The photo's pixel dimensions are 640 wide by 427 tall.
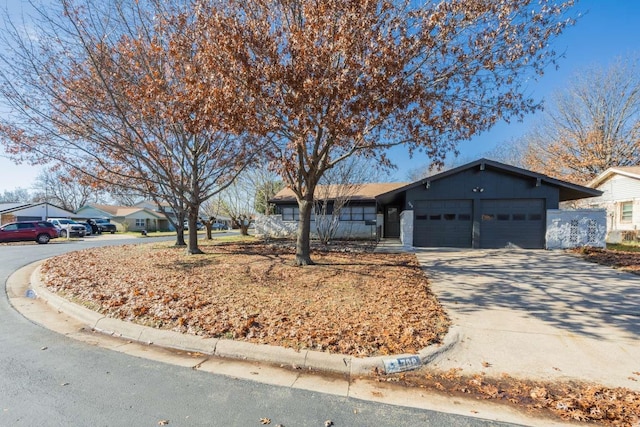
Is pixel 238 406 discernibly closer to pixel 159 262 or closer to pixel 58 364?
pixel 58 364

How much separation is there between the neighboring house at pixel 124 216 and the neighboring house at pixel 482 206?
39.3 meters

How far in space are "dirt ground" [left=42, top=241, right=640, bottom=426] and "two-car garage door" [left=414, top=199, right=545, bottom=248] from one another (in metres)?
5.60

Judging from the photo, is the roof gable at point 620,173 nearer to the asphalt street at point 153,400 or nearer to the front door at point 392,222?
the front door at point 392,222

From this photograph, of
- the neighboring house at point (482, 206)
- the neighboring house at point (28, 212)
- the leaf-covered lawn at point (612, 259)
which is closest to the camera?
the leaf-covered lawn at point (612, 259)

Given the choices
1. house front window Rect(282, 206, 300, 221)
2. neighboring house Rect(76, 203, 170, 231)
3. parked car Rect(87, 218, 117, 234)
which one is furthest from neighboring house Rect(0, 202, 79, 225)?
house front window Rect(282, 206, 300, 221)

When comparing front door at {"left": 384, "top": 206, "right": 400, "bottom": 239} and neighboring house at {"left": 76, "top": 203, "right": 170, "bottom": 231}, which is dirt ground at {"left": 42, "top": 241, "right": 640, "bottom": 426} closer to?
front door at {"left": 384, "top": 206, "right": 400, "bottom": 239}

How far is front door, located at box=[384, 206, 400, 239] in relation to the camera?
22.8 m

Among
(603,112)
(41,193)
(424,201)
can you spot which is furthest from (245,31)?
(41,193)

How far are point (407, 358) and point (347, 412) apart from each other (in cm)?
117

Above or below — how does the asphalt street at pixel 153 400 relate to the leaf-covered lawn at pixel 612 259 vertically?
below

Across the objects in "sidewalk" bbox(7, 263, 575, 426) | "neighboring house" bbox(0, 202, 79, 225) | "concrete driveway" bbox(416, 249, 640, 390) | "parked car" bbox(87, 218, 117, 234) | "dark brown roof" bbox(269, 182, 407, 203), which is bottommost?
"parked car" bbox(87, 218, 117, 234)

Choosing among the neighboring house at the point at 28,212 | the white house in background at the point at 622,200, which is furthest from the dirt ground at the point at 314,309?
the neighboring house at the point at 28,212

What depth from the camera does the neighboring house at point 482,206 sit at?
14562 millimetres

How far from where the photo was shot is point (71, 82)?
8.06m
